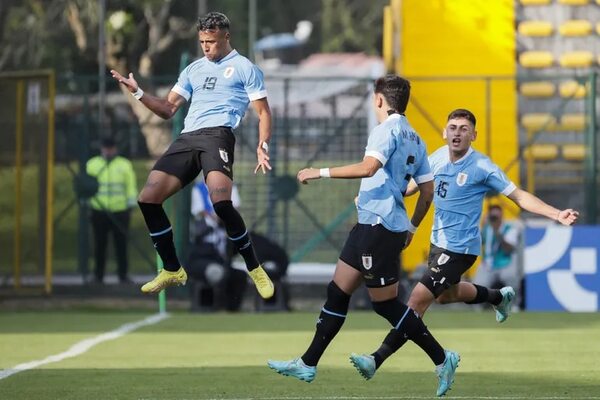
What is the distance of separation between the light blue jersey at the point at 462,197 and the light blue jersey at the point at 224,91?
1564mm

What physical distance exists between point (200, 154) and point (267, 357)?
3.34 m

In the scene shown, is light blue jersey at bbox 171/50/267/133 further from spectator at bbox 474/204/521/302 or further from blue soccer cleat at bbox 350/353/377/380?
spectator at bbox 474/204/521/302

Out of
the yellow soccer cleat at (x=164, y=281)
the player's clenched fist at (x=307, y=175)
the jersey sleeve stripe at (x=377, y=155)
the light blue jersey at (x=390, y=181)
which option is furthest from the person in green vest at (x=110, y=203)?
the player's clenched fist at (x=307, y=175)

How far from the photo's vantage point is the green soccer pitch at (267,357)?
37.8ft

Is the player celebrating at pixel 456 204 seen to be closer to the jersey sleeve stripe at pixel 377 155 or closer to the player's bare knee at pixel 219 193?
the jersey sleeve stripe at pixel 377 155

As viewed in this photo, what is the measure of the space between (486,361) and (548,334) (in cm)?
312

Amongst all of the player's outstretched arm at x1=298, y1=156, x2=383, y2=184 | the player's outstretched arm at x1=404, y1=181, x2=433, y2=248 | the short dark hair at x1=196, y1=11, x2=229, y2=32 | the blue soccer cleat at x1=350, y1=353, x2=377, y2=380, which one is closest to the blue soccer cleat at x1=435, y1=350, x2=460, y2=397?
the blue soccer cleat at x1=350, y1=353, x2=377, y2=380

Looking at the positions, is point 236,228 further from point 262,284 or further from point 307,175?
point 307,175

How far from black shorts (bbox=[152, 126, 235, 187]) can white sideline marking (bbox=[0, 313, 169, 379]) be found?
2303 mm

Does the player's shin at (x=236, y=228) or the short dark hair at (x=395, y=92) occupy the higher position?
the short dark hair at (x=395, y=92)

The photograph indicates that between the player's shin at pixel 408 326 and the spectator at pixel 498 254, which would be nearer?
the player's shin at pixel 408 326

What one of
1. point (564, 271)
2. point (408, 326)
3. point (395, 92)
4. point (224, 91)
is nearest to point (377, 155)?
point (395, 92)

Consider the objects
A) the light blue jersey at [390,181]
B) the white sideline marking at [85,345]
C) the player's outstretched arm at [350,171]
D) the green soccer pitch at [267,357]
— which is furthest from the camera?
the white sideline marking at [85,345]

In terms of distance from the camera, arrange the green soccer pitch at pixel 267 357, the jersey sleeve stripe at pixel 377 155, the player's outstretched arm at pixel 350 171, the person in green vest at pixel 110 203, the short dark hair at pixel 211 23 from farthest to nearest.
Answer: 1. the person in green vest at pixel 110 203
2. the short dark hair at pixel 211 23
3. the green soccer pitch at pixel 267 357
4. the jersey sleeve stripe at pixel 377 155
5. the player's outstretched arm at pixel 350 171
